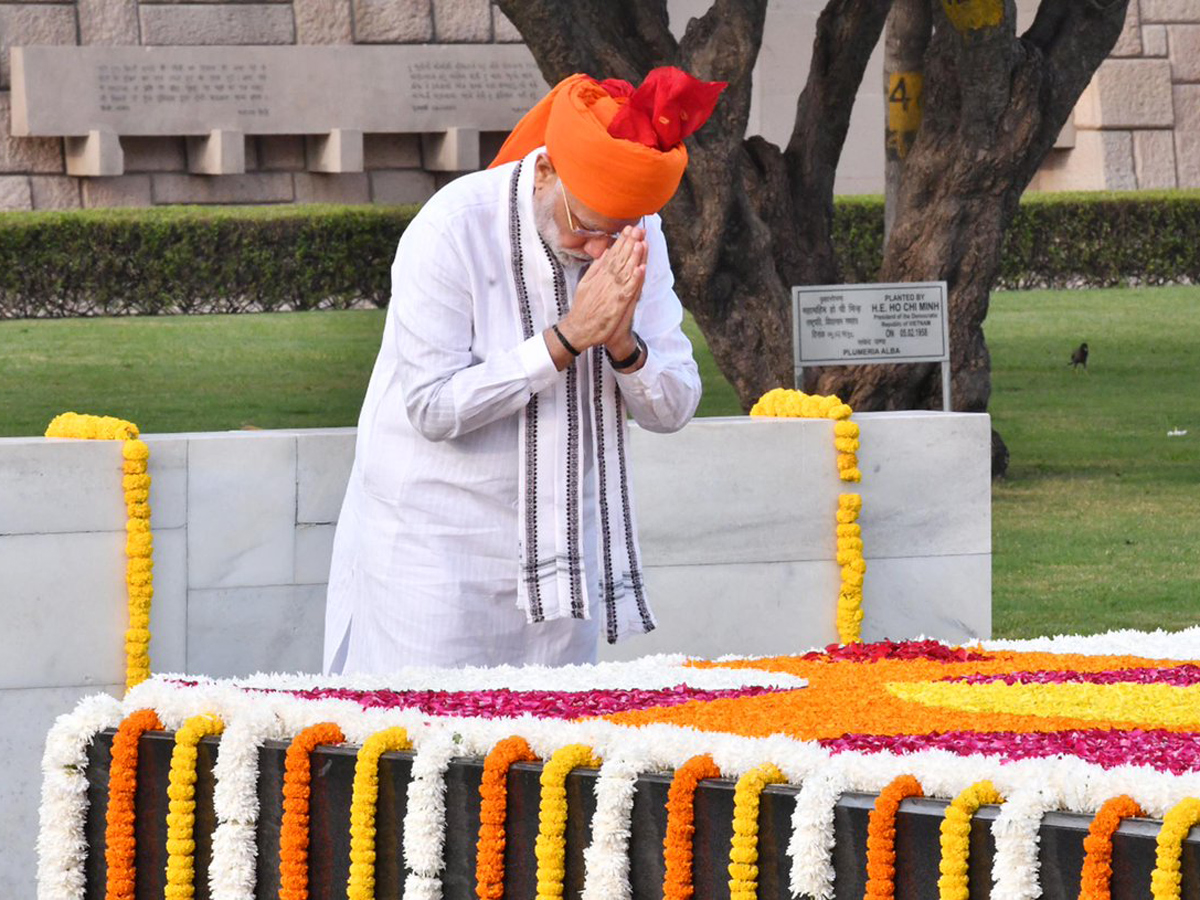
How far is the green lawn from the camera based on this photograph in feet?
31.2

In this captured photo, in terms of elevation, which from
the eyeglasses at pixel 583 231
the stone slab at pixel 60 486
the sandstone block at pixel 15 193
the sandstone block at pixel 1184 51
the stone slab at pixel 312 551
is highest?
the sandstone block at pixel 1184 51

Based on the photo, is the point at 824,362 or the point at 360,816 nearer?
the point at 360,816

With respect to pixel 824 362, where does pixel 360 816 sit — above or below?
below

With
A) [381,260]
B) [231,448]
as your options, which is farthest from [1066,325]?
[231,448]

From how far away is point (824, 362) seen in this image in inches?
358

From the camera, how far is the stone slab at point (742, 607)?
5.83 meters

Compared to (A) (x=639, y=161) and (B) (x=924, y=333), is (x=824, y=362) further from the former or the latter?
(A) (x=639, y=161)

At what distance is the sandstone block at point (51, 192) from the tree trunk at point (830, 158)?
10690mm

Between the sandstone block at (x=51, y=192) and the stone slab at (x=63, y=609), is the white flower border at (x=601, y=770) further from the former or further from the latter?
the sandstone block at (x=51, y=192)

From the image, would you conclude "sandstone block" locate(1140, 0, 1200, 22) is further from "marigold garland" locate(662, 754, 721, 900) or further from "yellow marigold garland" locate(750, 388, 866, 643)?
"marigold garland" locate(662, 754, 721, 900)

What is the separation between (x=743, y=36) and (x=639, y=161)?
23.3ft

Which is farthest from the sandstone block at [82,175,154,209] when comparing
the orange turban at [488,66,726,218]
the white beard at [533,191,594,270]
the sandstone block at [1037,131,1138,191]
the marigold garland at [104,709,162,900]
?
the marigold garland at [104,709,162,900]

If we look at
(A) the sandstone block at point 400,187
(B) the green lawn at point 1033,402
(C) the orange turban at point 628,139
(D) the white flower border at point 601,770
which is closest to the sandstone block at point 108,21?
(A) the sandstone block at point 400,187

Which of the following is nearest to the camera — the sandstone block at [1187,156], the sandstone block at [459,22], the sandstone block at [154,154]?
the sandstone block at [154,154]
